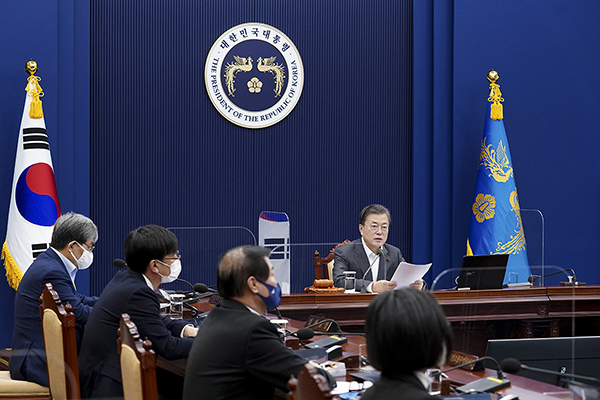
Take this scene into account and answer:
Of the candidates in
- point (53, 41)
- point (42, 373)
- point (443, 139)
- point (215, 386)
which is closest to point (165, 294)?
point (42, 373)

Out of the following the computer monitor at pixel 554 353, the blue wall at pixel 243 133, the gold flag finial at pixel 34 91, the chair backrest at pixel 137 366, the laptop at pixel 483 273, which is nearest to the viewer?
the chair backrest at pixel 137 366

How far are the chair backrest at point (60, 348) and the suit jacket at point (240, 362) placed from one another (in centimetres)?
78

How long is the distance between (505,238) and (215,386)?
4360 mm

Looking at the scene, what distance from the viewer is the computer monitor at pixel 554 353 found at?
7.92 feet

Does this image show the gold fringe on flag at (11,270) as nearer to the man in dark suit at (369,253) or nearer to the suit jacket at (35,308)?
the suit jacket at (35,308)

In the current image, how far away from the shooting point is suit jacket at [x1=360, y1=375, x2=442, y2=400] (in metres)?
1.47

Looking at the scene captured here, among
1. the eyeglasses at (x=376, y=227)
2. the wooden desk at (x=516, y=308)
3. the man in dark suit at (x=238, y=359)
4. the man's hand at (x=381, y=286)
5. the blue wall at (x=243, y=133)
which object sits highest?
the blue wall at (x=243, y=133)

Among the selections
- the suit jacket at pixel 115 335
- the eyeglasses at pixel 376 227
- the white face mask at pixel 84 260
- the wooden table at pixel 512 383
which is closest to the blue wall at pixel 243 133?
the eyeglasses at pixel 376 227

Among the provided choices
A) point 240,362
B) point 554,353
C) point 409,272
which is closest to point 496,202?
point 409,272

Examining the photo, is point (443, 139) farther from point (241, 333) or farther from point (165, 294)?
point (241, 333)

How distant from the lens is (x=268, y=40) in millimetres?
6133

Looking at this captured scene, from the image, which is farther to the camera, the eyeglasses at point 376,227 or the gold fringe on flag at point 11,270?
the gold fringe on flag at point 11,270

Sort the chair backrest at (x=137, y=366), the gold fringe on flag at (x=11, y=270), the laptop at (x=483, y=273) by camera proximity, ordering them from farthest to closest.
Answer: the gold fringe on flag at (x=11, y=270) → the laptop at (x=483, y=273) → the chair backrest at (x=137, y=366)

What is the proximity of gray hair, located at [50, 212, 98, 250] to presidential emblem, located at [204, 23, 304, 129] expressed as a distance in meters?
2.60
